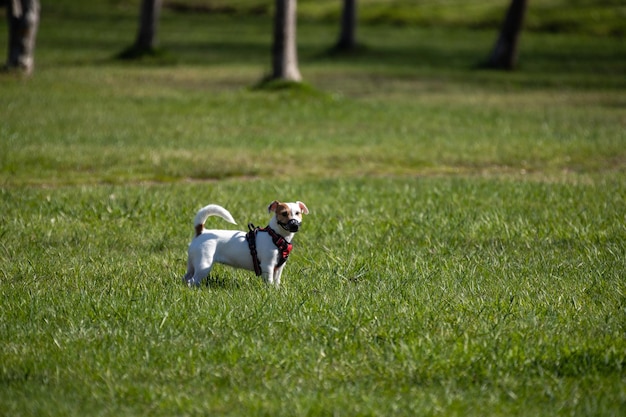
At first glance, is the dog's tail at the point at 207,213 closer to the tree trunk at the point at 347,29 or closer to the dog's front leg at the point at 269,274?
the dog's front leg at the point at 269,274

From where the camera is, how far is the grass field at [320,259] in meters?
5.31

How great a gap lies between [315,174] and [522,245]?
5.47 m

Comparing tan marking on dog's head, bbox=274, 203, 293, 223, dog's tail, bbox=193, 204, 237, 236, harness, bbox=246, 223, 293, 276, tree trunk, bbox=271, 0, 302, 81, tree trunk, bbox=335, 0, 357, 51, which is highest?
tan marking on dog's head, bbox=274, 203, 293, 223

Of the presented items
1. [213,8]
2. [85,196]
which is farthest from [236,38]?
[85,196]

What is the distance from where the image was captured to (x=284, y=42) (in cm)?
2300

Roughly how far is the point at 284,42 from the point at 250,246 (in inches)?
651

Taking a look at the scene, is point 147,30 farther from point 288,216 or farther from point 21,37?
point 288,216

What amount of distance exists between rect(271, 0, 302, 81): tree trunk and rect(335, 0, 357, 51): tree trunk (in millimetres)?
14569

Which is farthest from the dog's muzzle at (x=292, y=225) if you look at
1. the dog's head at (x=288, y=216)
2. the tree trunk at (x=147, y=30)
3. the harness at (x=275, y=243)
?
the tree trunk at (x=147, y=30)

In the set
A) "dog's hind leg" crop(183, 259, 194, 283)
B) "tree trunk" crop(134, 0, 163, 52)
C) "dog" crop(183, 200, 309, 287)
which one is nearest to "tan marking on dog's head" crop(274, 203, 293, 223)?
"dog" crop(183, 200, 309, 287)

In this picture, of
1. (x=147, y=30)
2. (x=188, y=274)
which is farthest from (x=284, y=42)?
(x=188, y=274)

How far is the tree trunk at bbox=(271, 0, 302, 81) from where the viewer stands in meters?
22.5

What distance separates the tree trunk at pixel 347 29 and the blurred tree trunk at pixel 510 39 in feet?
25.3

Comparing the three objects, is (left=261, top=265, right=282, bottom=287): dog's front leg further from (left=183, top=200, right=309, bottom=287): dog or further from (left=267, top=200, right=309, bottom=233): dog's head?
(left=267, top=200, right=309, bottom=233): dog's head
